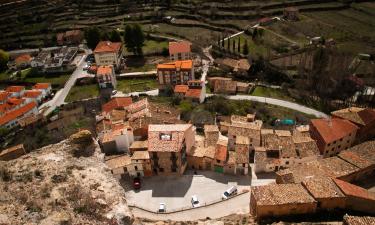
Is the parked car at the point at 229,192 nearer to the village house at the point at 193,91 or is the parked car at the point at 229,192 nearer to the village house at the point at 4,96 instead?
the village house at the point at 193,91

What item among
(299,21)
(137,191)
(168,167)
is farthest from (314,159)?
(299,21)

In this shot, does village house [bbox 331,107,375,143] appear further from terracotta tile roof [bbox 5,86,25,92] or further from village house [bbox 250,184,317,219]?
terracotta tile roof [bbox 5,86,25,92]

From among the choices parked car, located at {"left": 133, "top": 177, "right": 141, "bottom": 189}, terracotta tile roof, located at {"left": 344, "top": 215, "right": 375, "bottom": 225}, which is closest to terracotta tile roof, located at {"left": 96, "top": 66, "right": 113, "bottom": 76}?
parked car, located at {"left": 133, "top": 177, "right": 141, "bottom": 189}

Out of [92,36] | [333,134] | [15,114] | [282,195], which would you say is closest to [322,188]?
[282,195]

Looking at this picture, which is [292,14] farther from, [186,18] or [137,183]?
[137,183]

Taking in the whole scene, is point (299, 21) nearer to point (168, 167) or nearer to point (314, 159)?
point (314, 159)
